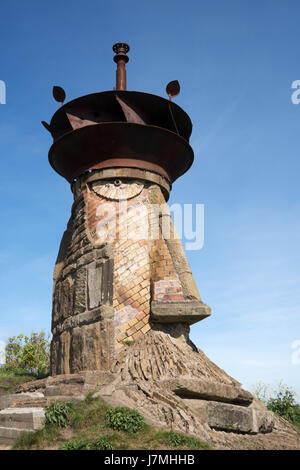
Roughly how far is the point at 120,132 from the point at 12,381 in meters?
7.66

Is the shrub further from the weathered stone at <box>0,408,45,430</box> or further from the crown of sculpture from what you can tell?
the crown of sculpture

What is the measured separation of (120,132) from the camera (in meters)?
10.6

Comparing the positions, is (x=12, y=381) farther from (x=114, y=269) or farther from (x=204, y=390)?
(x=204, y=390)

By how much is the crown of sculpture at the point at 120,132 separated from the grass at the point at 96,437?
574 centimetres

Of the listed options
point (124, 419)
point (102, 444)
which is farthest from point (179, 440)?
point (102, 444)

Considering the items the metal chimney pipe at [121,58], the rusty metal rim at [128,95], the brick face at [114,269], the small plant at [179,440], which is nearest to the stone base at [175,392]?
the small plant at [179,440]

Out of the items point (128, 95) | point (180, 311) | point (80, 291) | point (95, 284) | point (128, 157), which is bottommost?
point (180, 311)

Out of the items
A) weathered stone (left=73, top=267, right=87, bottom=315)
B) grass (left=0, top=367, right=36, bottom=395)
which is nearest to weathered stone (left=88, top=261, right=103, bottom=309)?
weathered stone (left=73, top=267, right=87, bottom=315)

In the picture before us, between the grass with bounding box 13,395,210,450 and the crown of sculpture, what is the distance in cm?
574

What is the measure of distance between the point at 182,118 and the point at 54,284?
5232 mm

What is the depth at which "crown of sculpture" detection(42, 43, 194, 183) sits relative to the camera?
421 inches

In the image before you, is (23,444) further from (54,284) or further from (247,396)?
(54,284)

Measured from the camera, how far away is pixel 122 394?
7.58 metres

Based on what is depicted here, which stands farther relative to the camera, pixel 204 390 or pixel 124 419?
pixel 204 390
